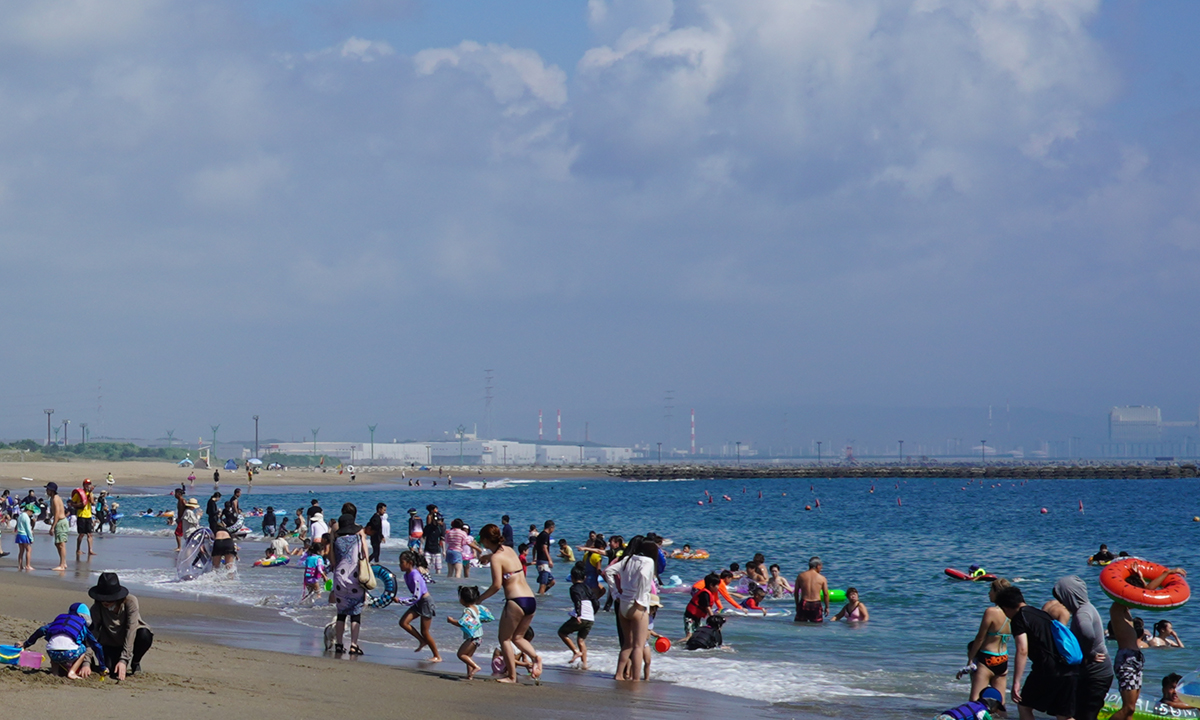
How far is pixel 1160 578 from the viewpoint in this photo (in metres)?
10.0

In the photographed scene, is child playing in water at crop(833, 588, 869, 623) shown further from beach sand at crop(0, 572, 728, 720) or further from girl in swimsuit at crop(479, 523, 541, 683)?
girl in swimsuit at crop(479, 523, 541, 683)

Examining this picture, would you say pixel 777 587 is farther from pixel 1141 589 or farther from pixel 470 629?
pixel 1141 589

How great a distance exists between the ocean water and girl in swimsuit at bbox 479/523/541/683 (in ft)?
6.77

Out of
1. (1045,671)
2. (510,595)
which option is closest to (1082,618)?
(1045,671)

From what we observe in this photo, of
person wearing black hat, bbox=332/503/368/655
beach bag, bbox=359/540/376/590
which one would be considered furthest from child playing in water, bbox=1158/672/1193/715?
person wearing black hat, bbox=332/503/368/655

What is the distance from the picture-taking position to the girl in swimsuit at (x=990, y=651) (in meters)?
10.3

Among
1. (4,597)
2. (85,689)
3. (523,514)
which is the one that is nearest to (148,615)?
(4,597)

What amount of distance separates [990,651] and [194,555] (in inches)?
633

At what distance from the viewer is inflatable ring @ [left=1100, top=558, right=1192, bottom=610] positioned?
31.8ft

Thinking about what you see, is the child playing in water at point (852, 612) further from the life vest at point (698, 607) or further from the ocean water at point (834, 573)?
the life vest at point (698, 607)

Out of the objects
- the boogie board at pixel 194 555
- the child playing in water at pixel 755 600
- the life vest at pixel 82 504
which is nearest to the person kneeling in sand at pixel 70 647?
the boogie board at pixel 194 555

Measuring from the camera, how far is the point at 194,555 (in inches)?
847

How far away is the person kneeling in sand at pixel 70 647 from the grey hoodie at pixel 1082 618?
7.70 metres

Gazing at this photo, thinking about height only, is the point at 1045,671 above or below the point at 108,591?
below
